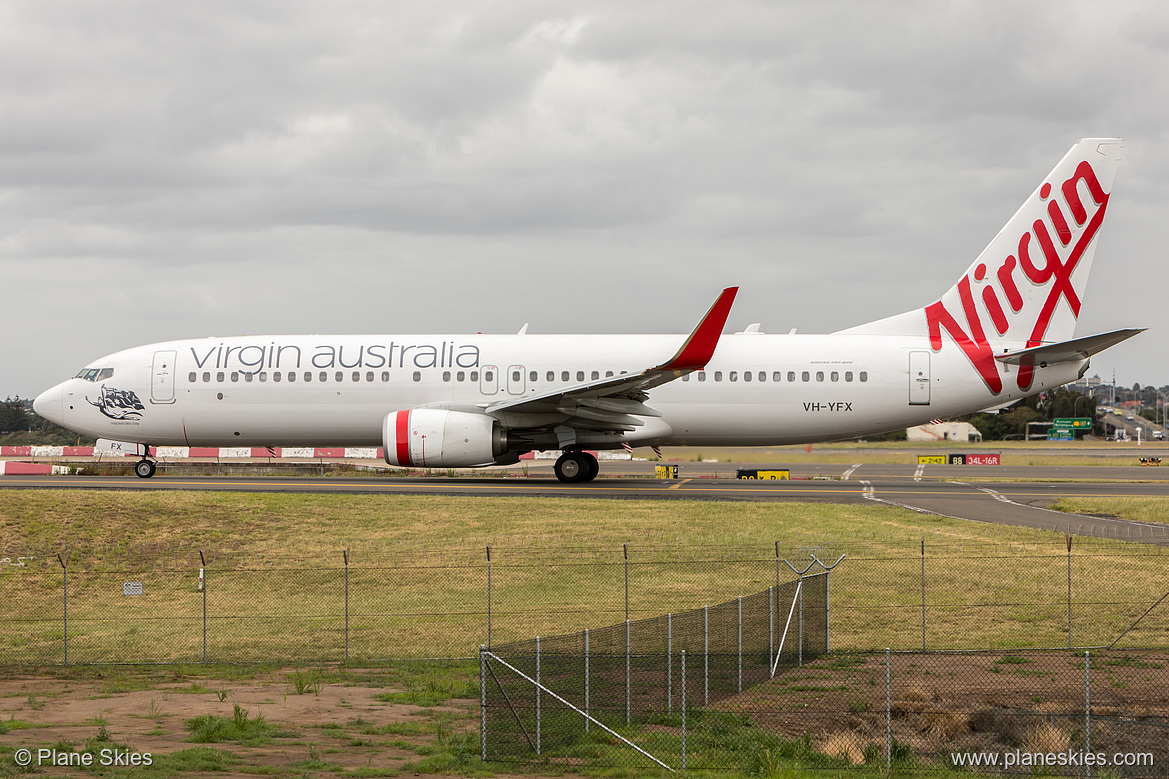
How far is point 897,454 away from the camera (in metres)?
63.9

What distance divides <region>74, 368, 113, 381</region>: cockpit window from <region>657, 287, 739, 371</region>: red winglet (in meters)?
19.0

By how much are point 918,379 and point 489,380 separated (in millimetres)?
13500

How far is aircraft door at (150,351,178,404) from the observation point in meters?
35.0

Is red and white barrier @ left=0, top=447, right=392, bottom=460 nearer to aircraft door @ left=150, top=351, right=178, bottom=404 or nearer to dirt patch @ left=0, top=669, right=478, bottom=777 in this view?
aircraft door @ left=150, top=351, right=178, bottom=404

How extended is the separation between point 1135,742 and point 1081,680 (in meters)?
3.26

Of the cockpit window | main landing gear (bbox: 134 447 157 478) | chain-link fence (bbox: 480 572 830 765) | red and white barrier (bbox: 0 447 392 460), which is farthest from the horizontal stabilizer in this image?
red and white barrier (bbox: 0 447 392 460)

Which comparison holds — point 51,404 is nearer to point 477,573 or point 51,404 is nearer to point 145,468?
point 145,468

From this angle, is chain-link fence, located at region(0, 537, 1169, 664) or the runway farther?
the runway

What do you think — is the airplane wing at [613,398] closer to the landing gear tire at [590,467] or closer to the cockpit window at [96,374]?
the landing gear tire at [590,467]

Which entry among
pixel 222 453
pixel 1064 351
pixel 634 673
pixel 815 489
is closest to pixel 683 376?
pixel 815 489

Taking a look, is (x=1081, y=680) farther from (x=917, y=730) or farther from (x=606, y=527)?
(x=606, y=527)

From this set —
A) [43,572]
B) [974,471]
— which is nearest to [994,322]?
[974,471]

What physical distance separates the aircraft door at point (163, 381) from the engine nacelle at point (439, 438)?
8.23 m

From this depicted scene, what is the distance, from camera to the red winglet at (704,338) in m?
29.0
